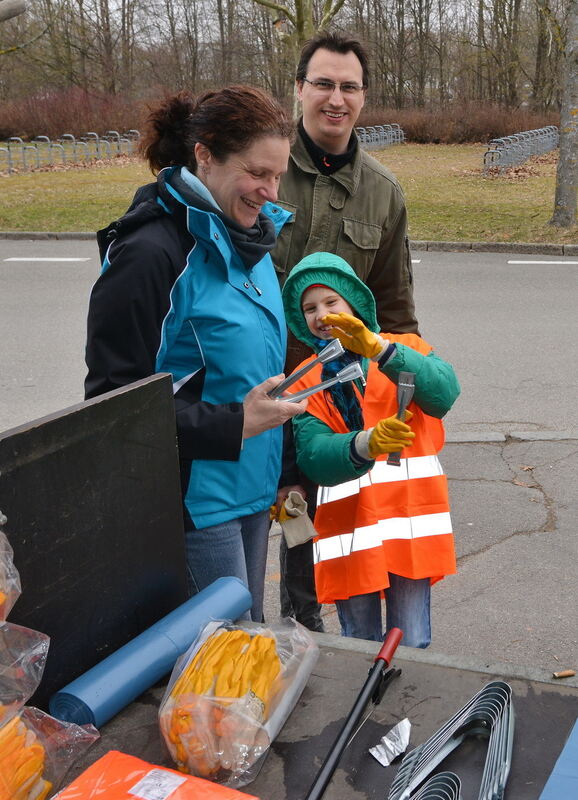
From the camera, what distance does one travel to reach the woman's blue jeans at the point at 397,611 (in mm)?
2387

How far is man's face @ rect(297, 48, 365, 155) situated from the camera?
281 cm

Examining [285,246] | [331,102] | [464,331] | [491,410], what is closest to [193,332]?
[285,246]

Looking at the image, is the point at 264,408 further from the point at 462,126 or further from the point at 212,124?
the point at 462,126

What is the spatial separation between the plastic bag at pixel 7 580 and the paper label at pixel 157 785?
1.13ft

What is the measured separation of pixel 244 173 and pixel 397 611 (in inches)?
51.0

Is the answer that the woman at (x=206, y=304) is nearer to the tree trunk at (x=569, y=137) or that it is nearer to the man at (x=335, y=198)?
the man at (x=335, y=198)

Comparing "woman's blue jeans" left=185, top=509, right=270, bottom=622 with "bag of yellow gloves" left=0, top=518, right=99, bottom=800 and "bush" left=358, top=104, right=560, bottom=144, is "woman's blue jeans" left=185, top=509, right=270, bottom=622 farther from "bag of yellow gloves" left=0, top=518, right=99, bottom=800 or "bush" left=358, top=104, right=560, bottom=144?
"bush" left=358, top=104, right=560, bottom=144

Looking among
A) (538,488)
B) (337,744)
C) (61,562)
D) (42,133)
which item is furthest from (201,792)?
(42,133)

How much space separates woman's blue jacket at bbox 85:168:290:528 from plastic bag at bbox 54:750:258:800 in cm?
75

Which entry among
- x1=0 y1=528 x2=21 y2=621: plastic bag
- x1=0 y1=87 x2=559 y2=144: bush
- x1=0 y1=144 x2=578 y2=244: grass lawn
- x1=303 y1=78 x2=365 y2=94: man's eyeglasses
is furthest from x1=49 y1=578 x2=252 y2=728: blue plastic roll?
x1=0 y1=87 x2=559 y2=144: bush

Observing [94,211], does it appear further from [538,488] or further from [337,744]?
[337,744]

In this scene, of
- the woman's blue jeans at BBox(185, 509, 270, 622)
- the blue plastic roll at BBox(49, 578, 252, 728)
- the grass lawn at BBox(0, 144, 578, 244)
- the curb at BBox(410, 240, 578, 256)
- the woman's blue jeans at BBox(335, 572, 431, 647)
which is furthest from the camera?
→ the grass lawn at BBox(0, 144, 578, 244)

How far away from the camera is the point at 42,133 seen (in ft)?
93.6

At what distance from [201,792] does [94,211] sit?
1342 centimetres
